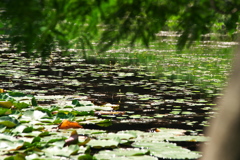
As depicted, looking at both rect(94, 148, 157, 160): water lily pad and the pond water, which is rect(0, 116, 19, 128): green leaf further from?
rect(94, 148, 157, 160): water lily pad

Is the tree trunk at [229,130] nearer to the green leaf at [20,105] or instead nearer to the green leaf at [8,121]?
the green leaf at [8,121]

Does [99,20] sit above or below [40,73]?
above

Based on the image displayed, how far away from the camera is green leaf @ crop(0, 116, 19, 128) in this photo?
14.5 ft

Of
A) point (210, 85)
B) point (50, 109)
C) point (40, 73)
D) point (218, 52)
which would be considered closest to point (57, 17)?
point (50, 109)

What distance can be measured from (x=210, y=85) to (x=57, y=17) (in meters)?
5.29

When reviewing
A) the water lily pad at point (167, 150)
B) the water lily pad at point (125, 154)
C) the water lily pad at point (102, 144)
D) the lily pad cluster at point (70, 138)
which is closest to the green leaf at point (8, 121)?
the lily pad cluster at point (70, 138)

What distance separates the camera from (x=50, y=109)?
532 centimetres

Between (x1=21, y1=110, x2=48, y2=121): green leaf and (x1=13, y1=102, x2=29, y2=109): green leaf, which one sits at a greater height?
(x1=13, y1=102, x2=29, y2=109): green leaf

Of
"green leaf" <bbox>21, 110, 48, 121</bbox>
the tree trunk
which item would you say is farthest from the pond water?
the tree trunk

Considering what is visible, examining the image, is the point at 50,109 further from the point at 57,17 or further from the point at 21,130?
the point at 57,17

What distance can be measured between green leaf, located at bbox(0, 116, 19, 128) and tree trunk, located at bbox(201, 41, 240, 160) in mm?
2837

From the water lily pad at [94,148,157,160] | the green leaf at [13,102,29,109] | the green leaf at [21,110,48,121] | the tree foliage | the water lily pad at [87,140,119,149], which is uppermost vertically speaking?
the tree foliage

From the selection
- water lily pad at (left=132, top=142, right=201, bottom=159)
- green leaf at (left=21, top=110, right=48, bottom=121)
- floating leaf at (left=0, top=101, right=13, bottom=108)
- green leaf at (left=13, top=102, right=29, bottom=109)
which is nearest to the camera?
water lily pad at (left=132, top=142, right=201, bottom=159)

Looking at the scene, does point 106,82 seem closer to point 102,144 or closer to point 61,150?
point 102,144
